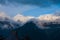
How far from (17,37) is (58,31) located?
1.28m

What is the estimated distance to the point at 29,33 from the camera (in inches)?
178

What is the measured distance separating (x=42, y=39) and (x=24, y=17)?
2.92 feet

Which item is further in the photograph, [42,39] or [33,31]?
[33,31]

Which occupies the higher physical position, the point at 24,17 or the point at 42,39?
the point at 24,17

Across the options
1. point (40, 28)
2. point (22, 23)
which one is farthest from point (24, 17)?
point (40, 28)

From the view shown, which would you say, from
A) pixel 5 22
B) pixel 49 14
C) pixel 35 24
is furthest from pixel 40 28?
pixel 5 22

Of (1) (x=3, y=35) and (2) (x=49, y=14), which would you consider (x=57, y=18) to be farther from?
(1) (x=3, y=35)

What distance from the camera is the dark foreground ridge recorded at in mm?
4389

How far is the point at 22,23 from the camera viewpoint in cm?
446

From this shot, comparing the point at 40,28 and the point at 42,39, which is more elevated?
the point at 40,28

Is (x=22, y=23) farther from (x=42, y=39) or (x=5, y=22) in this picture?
(x=42, y=39)

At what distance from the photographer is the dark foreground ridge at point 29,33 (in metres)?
4.39

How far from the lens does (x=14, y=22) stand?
4426 mm

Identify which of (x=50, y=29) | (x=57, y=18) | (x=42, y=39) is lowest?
(x=42, y=39)
